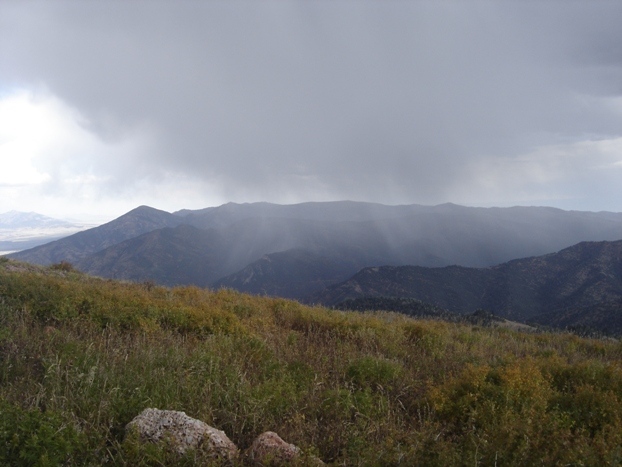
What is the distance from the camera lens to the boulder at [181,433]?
303 centimetres

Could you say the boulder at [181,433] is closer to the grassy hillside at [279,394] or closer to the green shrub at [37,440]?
the grassy hillside at [279,394]

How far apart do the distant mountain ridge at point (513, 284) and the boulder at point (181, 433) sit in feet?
327

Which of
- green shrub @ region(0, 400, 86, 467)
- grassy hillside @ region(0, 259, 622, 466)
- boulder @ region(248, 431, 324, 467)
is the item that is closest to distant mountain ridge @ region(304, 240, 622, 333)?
grassy hillside @ region(0, 259, 622, 466)

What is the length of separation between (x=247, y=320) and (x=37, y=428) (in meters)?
5.54

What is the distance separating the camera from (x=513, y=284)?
419 feet

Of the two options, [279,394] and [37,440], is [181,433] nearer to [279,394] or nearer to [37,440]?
[37,440]

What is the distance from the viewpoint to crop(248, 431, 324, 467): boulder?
9.55 feet

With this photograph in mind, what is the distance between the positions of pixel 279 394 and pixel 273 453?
112 centimetres

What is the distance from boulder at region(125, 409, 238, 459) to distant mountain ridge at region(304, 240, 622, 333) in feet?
327

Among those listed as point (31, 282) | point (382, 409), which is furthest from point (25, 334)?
point (382, 409)

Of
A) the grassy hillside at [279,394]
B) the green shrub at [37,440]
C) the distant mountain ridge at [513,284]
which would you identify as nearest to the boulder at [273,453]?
the grassy hillside at [279,394]

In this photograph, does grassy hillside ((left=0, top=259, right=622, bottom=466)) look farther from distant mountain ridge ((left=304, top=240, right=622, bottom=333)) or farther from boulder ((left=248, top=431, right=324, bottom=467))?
distant mountain ridge ((left=304, top=240, right=622, bottom=333))

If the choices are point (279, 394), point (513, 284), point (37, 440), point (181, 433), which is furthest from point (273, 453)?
Result: point (513, 284)

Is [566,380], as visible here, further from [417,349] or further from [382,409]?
[382,409]
